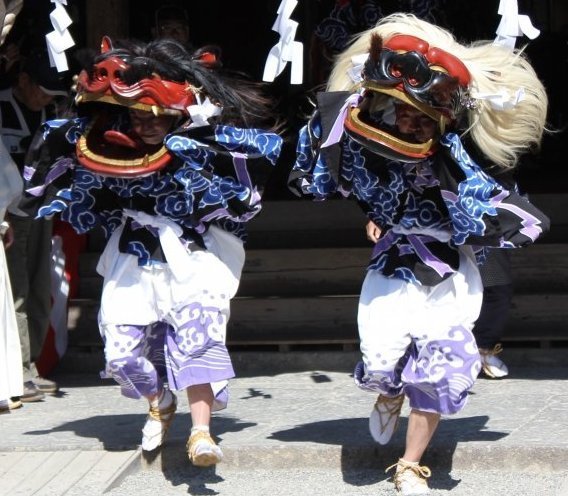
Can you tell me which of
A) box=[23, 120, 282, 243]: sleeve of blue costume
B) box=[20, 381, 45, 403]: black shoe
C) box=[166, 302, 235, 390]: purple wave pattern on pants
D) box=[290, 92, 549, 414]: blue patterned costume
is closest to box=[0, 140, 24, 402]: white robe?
box=[20, 381, 45, 403]: black shoe

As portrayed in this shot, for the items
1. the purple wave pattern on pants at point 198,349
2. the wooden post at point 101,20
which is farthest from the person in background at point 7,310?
the wooden post at point 101,20

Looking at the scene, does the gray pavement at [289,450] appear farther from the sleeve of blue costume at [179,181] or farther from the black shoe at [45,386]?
the sleeve of blue costume at [179,181]

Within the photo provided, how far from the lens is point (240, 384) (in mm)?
7133

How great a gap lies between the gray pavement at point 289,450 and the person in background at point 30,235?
0.37m

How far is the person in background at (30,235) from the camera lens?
6.52 m

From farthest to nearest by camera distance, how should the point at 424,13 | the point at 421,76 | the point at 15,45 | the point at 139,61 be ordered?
the point at 424,13
the point at 15,45
the point at 139,61
the point at 421,76

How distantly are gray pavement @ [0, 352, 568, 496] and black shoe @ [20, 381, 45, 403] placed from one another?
0.09 metres

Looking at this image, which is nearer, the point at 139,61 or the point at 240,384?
the point at 139,61

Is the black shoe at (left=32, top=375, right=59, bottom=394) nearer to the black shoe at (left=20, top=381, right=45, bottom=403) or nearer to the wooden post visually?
the black shoe at (left=20, top=381, right=45, bottom=403)

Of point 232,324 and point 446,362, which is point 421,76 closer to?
point 446,362

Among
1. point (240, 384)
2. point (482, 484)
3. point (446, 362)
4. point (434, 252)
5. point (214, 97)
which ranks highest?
point (214, 97)

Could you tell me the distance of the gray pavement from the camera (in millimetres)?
5336

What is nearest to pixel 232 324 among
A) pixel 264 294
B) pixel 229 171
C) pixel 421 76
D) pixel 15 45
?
pixel 264 294

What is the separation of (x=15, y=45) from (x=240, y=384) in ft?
6.71
